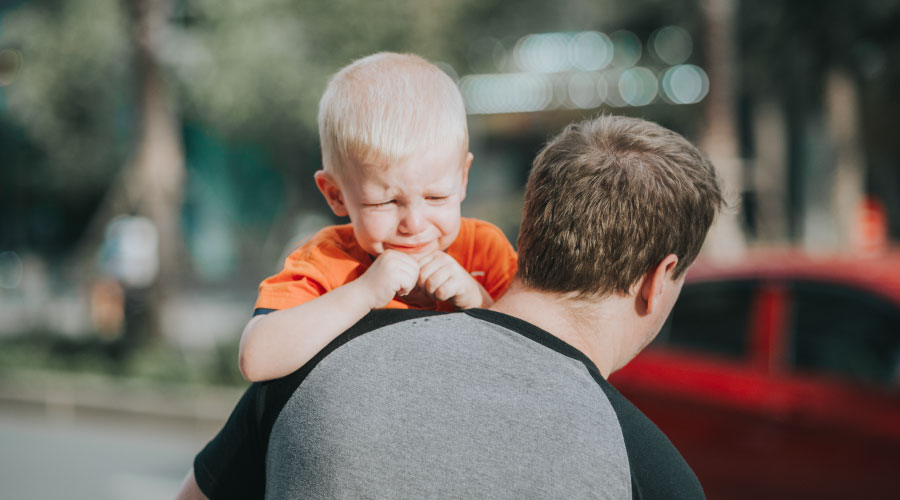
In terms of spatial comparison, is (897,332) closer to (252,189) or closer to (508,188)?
(508,188)

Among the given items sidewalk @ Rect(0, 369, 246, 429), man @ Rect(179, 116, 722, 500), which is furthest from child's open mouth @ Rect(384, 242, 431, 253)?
sidewalk @ Rect(0, 369, 246, 429)

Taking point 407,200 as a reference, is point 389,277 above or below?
below

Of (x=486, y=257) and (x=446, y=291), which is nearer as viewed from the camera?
Answer: (x=446, y=291)

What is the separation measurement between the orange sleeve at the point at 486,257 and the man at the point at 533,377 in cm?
32

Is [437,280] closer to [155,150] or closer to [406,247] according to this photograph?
[406,247]

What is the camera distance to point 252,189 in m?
25.2

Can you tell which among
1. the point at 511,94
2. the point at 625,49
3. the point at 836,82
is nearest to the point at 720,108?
the point at 836,82

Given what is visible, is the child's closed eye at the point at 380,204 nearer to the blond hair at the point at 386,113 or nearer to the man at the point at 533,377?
the blond hair at the point at 386,113

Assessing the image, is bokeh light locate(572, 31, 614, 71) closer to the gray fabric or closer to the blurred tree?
the blurred tree

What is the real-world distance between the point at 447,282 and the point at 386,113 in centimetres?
32

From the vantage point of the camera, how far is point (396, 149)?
155 cm

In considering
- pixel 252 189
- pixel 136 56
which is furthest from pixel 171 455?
pixel 252 189

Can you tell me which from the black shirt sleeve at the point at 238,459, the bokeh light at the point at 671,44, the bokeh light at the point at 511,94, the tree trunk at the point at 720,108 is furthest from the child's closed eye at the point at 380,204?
the bokeh light at the point at 511,94

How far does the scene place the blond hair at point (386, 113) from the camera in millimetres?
1559
